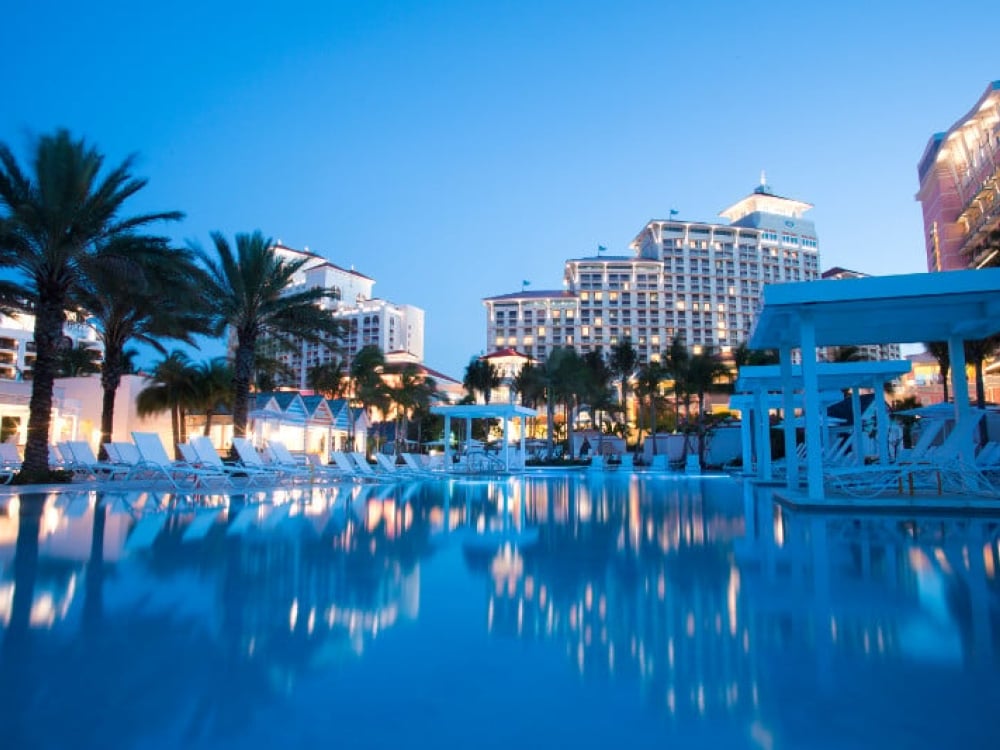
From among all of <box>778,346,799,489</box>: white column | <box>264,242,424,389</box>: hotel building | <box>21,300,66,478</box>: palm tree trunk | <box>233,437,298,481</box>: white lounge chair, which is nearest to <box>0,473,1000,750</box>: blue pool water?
<box>778,346,799,489</box>: white column

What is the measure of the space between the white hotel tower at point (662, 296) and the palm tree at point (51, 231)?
78.3 meters

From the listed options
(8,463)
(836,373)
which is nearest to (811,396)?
(836,373)

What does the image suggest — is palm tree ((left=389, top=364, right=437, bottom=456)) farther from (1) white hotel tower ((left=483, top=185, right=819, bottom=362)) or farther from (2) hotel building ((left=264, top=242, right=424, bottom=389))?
(1) white hotel tower ((left=483, top=185, right=819, bottom=362))

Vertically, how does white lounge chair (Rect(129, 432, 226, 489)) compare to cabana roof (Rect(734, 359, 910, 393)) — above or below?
below

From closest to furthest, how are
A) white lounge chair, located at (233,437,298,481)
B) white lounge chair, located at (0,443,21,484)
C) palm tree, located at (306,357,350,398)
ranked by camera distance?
white lounge chair, located at (0,443,21,484) < white lounge chair, located at (233,437,298,481) < palm tree, located at (306,357,350,398)

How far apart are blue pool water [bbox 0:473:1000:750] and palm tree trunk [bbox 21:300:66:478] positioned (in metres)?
9.16

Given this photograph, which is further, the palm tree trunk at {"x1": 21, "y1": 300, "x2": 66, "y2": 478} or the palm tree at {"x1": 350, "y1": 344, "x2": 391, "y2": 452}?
the palm tree at {"x1": 350, "y1": 344, "x2": 391, "y2": 452}

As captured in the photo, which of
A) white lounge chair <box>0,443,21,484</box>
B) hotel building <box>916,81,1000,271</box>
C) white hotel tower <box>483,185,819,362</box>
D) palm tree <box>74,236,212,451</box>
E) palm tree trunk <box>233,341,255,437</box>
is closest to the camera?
white lounge chair <box>0,443,21,484</box>

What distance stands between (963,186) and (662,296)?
45549 mm

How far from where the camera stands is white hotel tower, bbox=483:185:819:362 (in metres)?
92.4

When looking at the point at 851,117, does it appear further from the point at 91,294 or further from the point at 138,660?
the point at 138,660

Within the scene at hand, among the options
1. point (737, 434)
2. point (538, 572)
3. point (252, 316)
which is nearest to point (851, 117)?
point (737, 434)

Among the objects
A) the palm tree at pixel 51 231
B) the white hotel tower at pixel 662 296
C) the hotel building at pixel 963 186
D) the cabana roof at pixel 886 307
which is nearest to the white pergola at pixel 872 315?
the cabana roof at pixel 886 307

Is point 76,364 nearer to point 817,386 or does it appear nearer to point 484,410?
point 484,410
